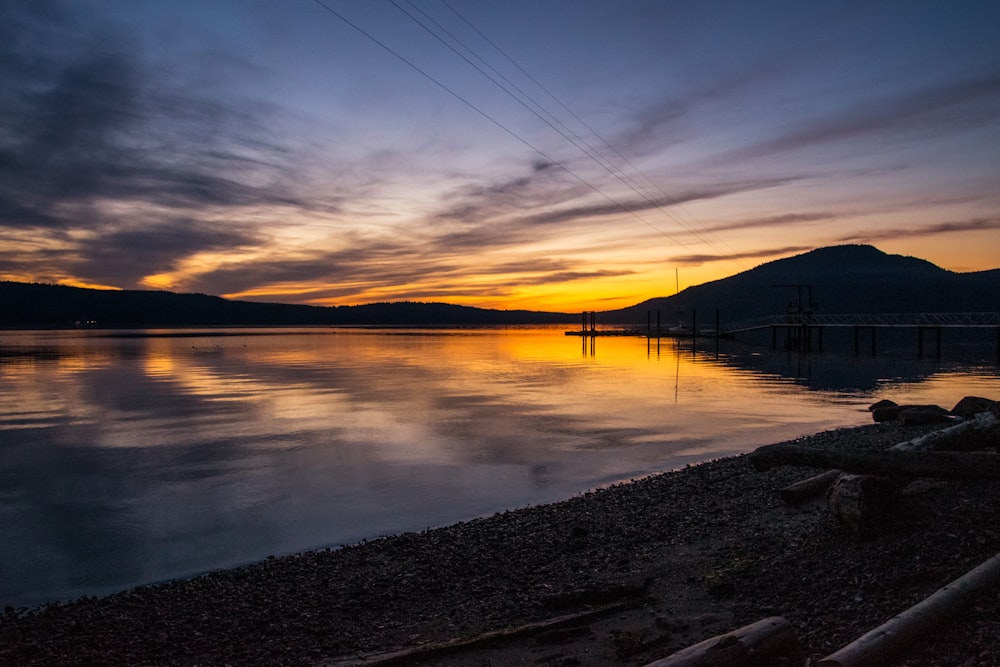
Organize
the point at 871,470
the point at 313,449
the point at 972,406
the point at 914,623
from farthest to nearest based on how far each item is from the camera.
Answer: the point at 313,449 → the point at 972,406 → the point at 871,470 → the point at 914,623

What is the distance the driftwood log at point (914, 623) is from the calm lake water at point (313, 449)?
30.6 feet

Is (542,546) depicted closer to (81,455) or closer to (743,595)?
(743,595)

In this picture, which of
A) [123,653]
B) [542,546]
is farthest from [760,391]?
[123,653]

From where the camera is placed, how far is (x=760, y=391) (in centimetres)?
3869

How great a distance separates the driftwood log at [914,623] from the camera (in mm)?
5246

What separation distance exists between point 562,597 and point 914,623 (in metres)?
3.81

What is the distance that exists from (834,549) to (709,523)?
2.79m

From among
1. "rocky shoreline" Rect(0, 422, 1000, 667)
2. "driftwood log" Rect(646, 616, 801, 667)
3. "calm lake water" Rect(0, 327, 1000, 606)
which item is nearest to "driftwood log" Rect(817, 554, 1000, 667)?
"rocky shoreline" Rect(0, 422, 1000, 667)

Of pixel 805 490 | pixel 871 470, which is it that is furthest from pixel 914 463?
pixel 805 490

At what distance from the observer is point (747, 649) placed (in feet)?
18.6

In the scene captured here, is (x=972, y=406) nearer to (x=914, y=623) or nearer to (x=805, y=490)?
(x=805, y=490)

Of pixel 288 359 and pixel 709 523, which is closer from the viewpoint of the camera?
pixel 709 523

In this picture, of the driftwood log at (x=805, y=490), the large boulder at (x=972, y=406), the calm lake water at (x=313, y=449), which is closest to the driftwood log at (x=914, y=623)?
the driftwood log at (x=805, y=490)

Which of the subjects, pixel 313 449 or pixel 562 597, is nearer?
pixel 562 597
